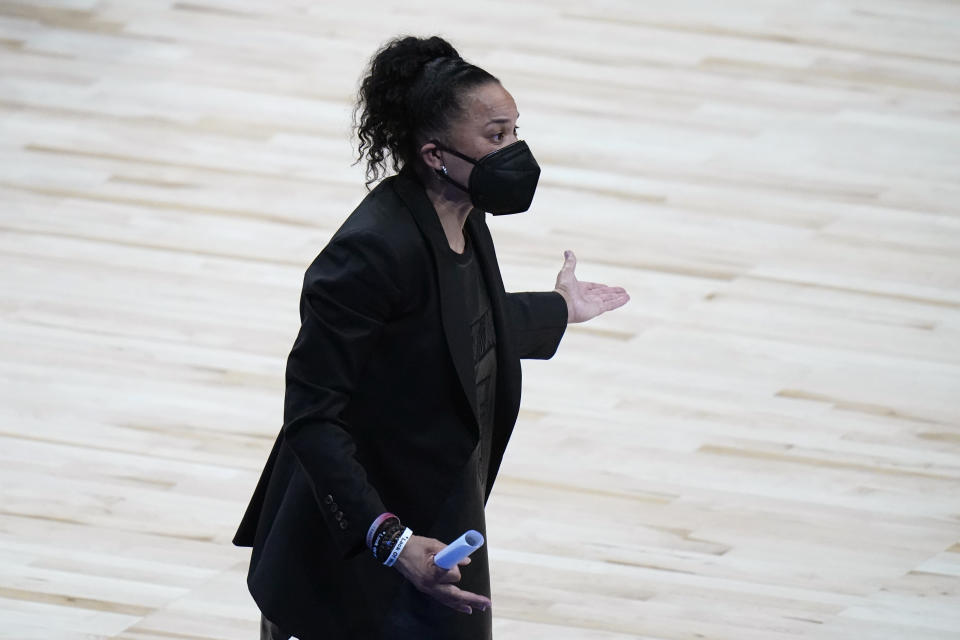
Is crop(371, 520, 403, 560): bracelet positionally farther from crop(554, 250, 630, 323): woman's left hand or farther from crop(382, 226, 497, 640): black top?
crop(554, 250, 630, 323): woman's left hand

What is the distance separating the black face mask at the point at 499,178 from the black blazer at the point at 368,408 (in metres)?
0.06

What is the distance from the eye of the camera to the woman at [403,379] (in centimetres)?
175

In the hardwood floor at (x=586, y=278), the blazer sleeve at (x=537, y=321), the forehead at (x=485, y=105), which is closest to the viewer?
the forehead at (x=485, y=105)

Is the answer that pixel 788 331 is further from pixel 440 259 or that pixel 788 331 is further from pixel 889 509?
pixel 440 259

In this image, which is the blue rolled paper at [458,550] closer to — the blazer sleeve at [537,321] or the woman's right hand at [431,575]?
the woman's right hand at [431,575]

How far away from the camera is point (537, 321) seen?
6.89ft

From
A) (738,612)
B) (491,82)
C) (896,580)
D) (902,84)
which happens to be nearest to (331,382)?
(491,82)

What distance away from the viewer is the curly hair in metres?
1.80

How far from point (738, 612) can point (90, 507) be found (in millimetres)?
1191

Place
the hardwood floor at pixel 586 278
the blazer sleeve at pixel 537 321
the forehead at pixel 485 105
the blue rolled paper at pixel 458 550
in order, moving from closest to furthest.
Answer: the blue rolled paper at pixel 458 550 → the forehead at pixel 485 105 → the blazer sleeve at pixel 537 321 → the hardwood floor at pixel 586 278

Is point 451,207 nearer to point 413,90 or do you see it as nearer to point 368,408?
point 413,90

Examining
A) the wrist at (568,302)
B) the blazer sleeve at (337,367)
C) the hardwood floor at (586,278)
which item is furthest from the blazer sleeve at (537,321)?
the hardwood floor at (586,278)

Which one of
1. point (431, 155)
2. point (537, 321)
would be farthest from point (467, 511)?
point (431, 155)

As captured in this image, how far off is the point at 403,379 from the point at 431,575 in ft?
0.74
